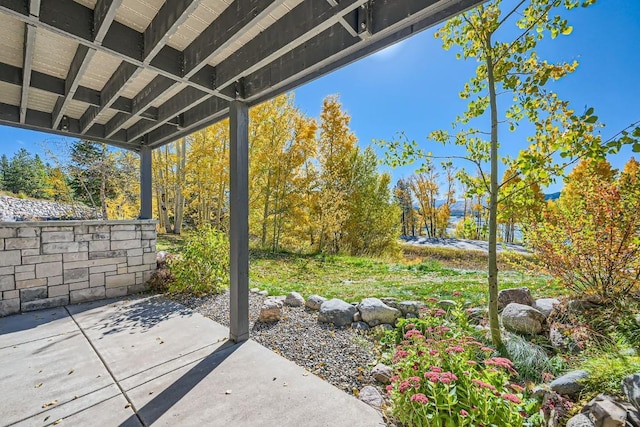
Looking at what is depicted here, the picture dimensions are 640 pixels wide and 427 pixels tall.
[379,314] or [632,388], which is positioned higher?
[632,388]

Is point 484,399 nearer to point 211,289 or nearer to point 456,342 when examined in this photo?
point 456,342

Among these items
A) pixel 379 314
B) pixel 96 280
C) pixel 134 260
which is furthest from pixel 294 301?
pixel 96 280

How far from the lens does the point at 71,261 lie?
12.9 feet

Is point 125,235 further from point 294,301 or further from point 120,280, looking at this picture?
point 294,301

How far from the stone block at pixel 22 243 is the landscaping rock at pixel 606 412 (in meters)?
5.78

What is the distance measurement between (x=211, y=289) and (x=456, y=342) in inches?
141

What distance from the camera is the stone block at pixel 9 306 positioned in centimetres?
344

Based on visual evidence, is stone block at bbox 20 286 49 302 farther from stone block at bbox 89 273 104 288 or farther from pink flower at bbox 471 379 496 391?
pink flower at bbox 471 379 496 391

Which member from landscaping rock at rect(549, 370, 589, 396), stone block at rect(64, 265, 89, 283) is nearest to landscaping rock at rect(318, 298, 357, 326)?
landscaping rock at rect(549, 370, 589, 396)

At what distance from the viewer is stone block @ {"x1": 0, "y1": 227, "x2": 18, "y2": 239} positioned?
3.41 metres

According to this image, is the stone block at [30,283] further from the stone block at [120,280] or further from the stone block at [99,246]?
the stone block at [120,280]

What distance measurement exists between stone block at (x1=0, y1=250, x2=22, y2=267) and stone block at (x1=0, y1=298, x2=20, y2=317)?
0.47 m

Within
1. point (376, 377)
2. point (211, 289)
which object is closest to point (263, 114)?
point (211, 289)

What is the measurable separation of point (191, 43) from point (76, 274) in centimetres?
378
